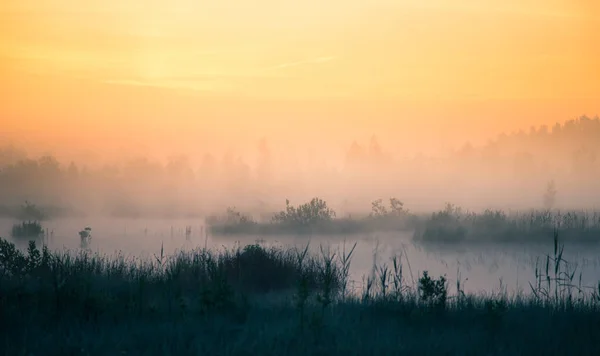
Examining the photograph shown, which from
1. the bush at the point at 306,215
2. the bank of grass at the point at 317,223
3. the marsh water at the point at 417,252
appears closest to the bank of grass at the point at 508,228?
the marsh water at the point at 417,252

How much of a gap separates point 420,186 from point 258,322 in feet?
241

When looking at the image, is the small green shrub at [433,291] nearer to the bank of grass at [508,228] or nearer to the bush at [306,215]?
the bank of grass at [508,228]

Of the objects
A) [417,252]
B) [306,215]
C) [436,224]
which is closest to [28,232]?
[306,215]

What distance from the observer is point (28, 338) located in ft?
23.1

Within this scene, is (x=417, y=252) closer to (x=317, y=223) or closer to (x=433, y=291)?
(x=317, y=223)

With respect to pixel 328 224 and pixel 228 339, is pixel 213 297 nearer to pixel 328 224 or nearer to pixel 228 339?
pixel 228 339

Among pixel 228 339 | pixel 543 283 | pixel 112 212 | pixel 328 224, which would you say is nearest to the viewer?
pixel 228 339

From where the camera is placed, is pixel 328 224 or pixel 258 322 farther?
pixel 328 224

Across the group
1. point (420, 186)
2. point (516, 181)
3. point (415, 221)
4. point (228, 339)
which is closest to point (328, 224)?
point (415, 221)

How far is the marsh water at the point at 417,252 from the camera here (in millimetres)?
16328

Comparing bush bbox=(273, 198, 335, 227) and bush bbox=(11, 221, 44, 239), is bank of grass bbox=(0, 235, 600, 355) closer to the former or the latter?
bush bbox=(11, 221, 44, 239)

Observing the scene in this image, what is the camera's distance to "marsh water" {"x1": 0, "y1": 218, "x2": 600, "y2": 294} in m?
16.3

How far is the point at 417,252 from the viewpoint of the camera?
2347cm

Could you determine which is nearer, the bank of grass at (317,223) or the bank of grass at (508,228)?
the bank of grass at (508,228)
